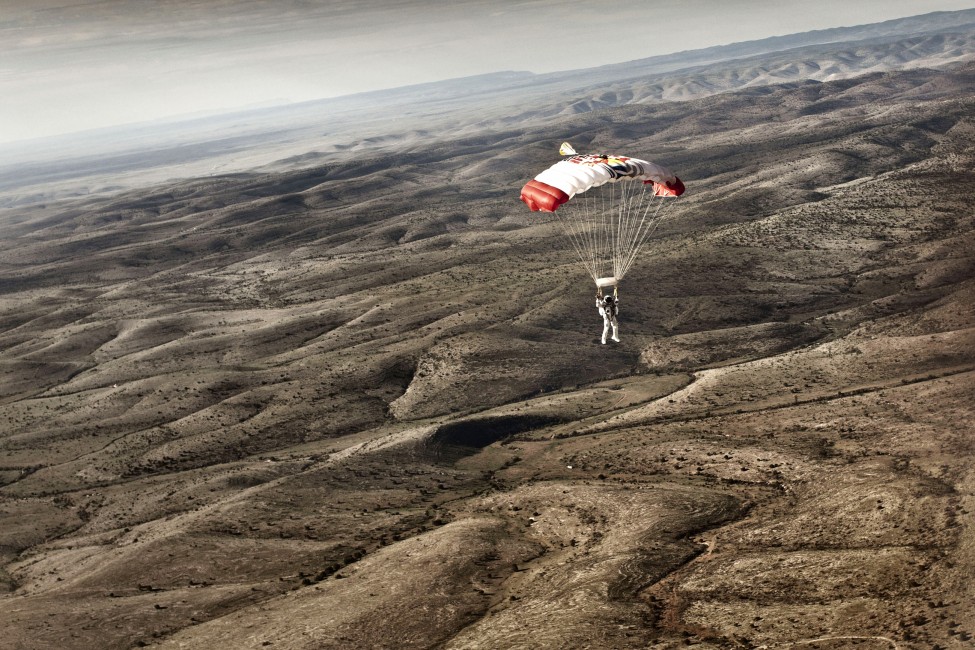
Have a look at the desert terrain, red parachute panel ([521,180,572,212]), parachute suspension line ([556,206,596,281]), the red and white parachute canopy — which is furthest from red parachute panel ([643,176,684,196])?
parachute suspension line ([556,206,596,281])

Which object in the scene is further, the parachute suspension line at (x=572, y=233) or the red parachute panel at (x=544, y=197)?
the parachute suspension line at (x=572, y=233)

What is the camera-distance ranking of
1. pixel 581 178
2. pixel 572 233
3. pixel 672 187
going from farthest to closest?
pixel 572 233 → pixel 672 187 → pixel 581 178

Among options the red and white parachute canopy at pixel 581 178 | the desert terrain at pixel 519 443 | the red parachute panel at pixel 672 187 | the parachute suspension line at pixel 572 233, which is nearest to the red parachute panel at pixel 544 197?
the red and white parachute canopy at pixel 581 178

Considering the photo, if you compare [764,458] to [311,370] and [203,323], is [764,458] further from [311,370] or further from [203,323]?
[203,323]

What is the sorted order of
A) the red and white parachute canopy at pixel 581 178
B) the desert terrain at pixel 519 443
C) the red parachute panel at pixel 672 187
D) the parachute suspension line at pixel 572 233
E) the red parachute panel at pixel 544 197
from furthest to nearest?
the parachute suspension line at pixel 572 233 → the red parachute panel at pixel 672 187 → the red and white parachute canopy at pixel 581 178 → the red parachute panel at pixel 544 197 → the desert terrain at pixel 519 443

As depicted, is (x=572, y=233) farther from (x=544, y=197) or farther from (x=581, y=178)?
(x=544, y=197)

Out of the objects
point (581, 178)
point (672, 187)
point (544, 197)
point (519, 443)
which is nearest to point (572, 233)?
point (519, 443)

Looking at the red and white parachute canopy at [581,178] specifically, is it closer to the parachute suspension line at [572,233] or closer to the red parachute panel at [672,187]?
the red parachute panel at [672,187]

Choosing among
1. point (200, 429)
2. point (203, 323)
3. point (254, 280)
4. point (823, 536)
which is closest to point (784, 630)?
point (823, 536)
